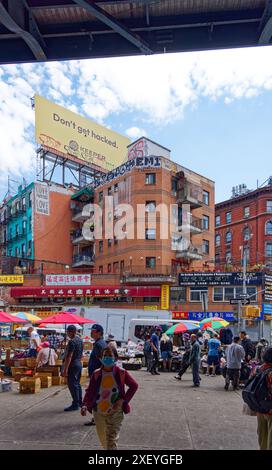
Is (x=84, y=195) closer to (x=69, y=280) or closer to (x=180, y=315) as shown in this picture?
(x=69, y=280)

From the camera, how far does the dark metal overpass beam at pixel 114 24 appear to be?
550 cm

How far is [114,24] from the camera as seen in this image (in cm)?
592

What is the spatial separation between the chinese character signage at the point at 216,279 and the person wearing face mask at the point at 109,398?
134ft

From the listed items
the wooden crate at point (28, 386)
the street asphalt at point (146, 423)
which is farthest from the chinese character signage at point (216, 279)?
the wooden crate at point (28, 386)

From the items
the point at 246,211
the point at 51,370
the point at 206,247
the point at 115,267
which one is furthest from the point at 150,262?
the point at 51,370

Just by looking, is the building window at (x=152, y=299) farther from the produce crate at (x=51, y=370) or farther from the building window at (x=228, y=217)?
the building window at (x=228, y=217)

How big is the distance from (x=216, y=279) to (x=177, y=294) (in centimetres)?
400

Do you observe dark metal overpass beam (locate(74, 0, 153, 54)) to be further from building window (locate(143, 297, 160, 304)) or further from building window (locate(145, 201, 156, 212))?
building window (locate(145, 201, 156, 212))

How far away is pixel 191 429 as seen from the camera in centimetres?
857

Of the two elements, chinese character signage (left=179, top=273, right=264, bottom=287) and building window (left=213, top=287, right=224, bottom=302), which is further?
building window (left=213, top=287, right=224, bottom=302)

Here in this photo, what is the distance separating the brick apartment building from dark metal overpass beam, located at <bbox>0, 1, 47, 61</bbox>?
191ft

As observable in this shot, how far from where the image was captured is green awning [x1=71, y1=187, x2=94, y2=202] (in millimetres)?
58281

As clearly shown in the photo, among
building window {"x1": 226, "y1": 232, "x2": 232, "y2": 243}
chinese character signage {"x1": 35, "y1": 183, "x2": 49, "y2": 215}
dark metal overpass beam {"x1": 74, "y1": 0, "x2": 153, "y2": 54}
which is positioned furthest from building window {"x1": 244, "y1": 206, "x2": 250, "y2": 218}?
dark metal overpass beam {"x1": 74, "y1": 0, "x2": 153, "y2": 54}
